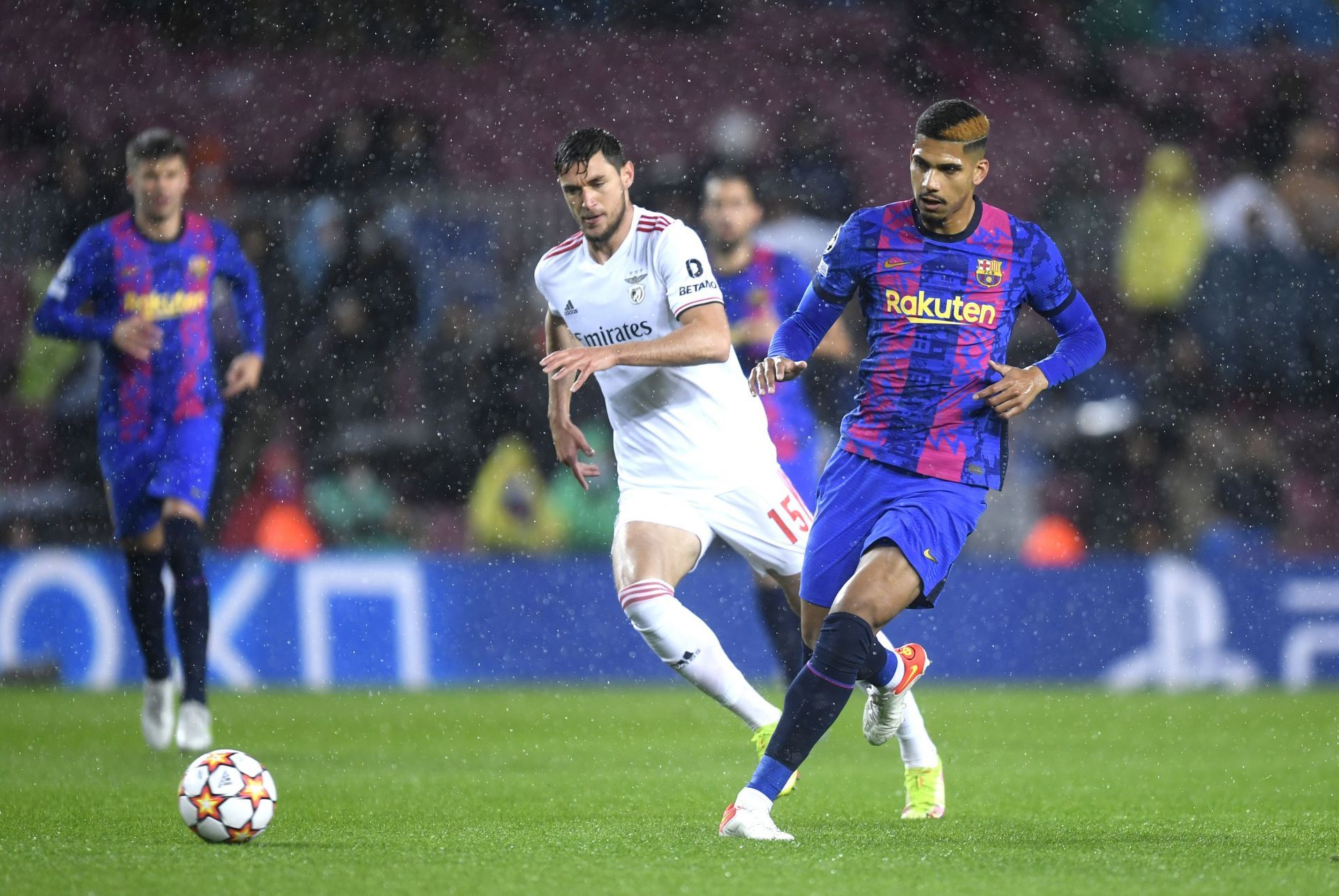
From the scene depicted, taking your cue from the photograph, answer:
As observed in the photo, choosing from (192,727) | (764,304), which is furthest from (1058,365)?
(192,727)

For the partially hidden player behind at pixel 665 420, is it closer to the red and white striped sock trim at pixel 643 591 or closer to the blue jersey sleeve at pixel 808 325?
the red and white striped sock trim at pixel 643 591

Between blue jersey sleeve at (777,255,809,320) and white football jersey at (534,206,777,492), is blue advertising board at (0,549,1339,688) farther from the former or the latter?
white football jersey at (534,206,777,492)

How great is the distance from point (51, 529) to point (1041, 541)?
6789 millimetres

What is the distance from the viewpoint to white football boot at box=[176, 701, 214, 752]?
303 inches

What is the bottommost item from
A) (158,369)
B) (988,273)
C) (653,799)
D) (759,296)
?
(653,799)

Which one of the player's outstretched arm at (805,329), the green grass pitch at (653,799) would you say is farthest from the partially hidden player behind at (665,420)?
the green grass pitch at (653,799)

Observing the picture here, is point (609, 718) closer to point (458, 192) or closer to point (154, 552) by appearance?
point (154, 552)

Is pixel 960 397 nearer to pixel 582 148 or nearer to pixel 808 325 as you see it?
pixel 808 325

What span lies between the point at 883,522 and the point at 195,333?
13.5ft

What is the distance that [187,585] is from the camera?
7969mm

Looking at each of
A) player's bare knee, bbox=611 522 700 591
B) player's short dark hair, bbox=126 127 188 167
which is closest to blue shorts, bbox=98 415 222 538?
player's short dark hair, bbox=126 127 188 167

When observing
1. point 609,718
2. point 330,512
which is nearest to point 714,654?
point 609,718

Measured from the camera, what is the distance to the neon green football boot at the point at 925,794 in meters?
5.86

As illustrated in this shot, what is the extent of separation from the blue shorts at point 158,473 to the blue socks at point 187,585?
140 mm
